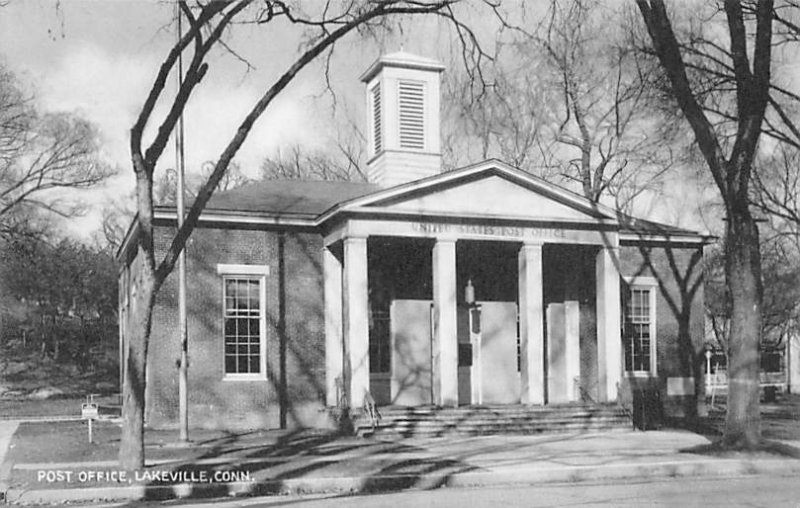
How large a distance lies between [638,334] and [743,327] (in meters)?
8.92

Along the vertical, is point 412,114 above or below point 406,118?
above

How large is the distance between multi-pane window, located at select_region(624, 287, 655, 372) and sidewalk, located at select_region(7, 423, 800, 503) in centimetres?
599

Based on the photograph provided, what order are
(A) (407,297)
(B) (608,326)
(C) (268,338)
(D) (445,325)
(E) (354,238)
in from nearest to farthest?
(E) (354,238)
(D) (445,325)
(C) (268,338)
(B) (608,326)
(A) (407,297)

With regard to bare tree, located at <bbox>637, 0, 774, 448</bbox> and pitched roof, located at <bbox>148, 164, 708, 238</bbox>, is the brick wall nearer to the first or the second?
pitched roof, located at <bbox>148, 164, 708, 238</bbox>

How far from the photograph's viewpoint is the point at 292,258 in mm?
24000

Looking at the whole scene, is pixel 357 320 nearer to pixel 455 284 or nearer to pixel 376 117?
pixel 455 284

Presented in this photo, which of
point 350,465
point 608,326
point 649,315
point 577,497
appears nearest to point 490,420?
point 608,326

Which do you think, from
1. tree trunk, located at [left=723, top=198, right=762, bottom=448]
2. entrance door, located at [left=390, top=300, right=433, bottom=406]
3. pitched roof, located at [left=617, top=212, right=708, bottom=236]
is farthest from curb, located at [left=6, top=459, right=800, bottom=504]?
pitched roof, located at [left=617, top=212, right=708, bottom=236]

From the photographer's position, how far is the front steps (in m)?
21.4

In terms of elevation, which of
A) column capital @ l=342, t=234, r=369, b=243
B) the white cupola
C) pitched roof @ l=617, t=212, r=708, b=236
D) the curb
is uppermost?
the white cupola

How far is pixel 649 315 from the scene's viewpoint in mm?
27219

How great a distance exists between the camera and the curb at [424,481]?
12.9m

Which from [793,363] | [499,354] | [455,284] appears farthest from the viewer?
[793,363]

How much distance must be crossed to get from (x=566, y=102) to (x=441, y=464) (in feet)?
91.1
